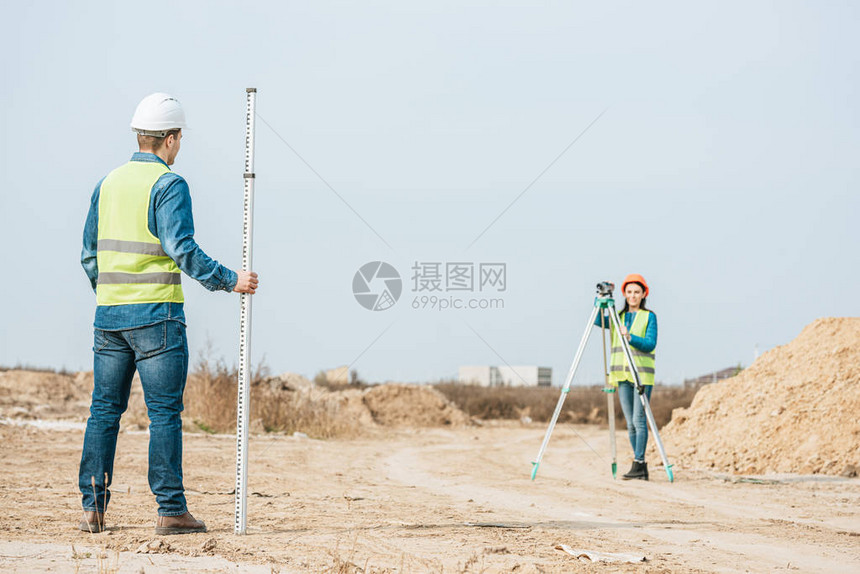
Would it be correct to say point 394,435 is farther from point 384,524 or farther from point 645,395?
point 384,524

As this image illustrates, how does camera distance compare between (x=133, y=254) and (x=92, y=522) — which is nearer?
(x=133, y=254)

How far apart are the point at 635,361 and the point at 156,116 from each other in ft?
19.3

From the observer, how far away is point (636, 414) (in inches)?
356

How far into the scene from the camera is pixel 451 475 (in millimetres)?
9523

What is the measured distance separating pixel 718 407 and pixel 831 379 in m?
1.55

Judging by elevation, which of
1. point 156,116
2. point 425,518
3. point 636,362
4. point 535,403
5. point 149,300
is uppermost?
point 156,116

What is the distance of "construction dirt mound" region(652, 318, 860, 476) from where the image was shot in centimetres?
1046

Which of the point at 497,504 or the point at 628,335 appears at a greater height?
the point at 628,335

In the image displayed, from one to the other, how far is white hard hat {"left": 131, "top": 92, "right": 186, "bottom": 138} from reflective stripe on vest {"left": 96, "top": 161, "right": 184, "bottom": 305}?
0.93ft

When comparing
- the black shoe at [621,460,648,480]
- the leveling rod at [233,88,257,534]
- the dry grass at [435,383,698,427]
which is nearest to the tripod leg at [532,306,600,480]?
the black shoe at [621,460,648,480]

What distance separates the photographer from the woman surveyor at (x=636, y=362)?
900 cm

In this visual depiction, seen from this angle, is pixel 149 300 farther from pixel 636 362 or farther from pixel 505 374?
pixel 505 374

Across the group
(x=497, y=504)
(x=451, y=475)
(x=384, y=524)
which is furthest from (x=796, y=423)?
(x=384, y=524)

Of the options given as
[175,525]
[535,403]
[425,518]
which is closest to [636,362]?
[425,518]
